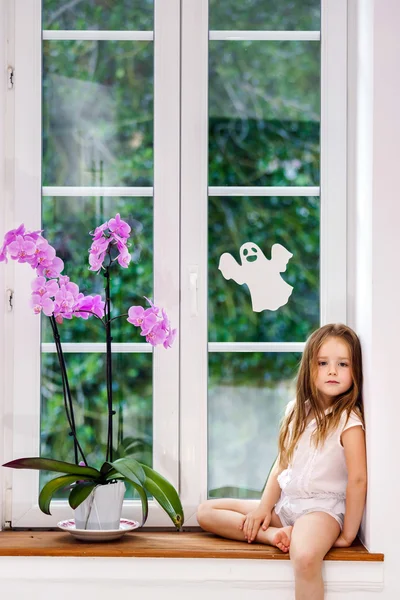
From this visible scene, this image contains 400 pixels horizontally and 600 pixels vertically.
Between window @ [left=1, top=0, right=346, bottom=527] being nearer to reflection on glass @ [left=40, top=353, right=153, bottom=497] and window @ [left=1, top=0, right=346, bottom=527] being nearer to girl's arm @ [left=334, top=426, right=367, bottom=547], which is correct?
reflection on glass @ [left=40, top=353, right=153, bottom=497]

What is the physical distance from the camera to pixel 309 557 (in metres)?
2.12

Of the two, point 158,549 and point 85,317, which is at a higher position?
point 85,317

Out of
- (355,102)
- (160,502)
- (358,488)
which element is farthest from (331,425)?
(355,102)

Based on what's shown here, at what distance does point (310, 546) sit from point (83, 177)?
124 cm

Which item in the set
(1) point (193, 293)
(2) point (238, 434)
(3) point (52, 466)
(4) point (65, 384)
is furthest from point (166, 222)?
(3) point (52, 466)

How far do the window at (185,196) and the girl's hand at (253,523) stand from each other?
202mm

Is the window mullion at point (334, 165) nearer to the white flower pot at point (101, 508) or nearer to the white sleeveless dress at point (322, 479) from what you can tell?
the white sleeveless dress at point (322, 479)

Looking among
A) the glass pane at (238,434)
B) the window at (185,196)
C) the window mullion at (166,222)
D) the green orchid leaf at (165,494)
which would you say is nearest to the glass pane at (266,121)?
the window at (185,196)

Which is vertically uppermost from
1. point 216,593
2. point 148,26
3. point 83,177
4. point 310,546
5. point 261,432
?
point 148,26

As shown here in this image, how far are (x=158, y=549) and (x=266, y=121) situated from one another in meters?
1.27

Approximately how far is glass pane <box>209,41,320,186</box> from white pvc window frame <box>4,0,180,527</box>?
0.14 metres

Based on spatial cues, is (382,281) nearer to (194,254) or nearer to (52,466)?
(194,254)

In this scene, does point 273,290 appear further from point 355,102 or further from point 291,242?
point 355,102

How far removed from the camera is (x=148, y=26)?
2596 mm
